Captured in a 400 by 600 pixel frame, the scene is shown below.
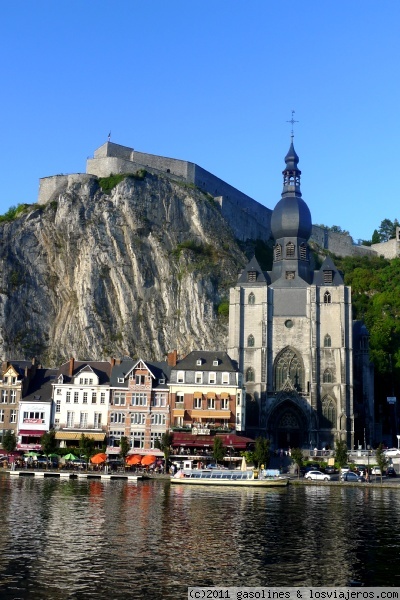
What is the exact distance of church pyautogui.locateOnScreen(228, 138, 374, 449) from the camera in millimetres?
84562

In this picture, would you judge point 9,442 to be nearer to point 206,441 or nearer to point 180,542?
point 206,441

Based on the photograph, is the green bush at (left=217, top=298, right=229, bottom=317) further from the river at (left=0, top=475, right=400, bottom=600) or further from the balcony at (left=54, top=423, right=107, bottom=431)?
the river at (left=0, top=475, right=400, bottom=600)

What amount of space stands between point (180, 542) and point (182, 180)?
10192cm

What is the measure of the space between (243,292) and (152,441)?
2462 cm

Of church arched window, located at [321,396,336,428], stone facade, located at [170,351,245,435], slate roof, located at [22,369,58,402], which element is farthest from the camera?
church arched window, located at [321,396,336,428]

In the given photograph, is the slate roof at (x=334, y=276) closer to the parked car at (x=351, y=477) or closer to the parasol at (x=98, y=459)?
the parked car at (x=351, y=477)

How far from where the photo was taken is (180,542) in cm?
3091

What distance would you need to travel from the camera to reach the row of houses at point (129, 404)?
74.5 meters

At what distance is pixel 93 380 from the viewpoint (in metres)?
76.6

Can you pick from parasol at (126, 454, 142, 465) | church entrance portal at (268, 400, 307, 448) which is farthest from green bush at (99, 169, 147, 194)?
parasol at (126, 454, 142, 465)

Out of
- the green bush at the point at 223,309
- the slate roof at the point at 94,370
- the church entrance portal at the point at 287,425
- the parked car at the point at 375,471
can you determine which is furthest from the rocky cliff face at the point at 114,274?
the parked car at the point at 375,471

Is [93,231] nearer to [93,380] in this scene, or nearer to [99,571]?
[93,380]

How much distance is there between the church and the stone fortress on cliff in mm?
37108

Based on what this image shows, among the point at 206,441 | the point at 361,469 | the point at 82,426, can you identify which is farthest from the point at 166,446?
the point at 361,469
